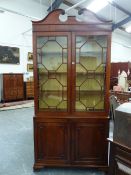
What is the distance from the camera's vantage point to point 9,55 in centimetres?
799

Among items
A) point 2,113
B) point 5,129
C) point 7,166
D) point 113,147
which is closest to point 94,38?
point 113,147

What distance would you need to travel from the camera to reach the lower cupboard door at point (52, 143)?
8.13 feet

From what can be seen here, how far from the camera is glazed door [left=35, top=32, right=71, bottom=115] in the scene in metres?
2.41

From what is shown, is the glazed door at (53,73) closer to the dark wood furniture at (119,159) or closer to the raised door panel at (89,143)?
the raised door panel at (89,143)

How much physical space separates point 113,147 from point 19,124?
11.4 feet

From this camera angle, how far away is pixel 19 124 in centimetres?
465

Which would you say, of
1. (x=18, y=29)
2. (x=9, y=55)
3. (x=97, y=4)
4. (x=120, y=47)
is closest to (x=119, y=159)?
(x=97, y=4)

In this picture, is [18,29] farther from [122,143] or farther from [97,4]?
[122,143]

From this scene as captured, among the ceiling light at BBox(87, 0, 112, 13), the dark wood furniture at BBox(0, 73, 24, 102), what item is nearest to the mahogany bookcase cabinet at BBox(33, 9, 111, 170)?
the ceiling light at BBox(87, 0, 112, 13)

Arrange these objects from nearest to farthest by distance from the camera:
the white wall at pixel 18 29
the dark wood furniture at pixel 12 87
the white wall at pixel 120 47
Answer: the dark wood furniture at pixel 12 87, the white wall at pixel 18 29, the white wall at pixel 120 47

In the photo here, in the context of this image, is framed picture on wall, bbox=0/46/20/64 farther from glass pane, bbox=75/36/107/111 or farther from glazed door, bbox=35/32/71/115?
glass pane, bbox=75/36/107/111

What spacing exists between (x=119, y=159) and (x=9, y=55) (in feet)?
24.2

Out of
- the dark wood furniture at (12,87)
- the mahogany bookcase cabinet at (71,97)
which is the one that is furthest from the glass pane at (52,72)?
the dark wood furniture at (12,87)

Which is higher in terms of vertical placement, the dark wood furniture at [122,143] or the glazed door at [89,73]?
the glazed door at [89,73]
